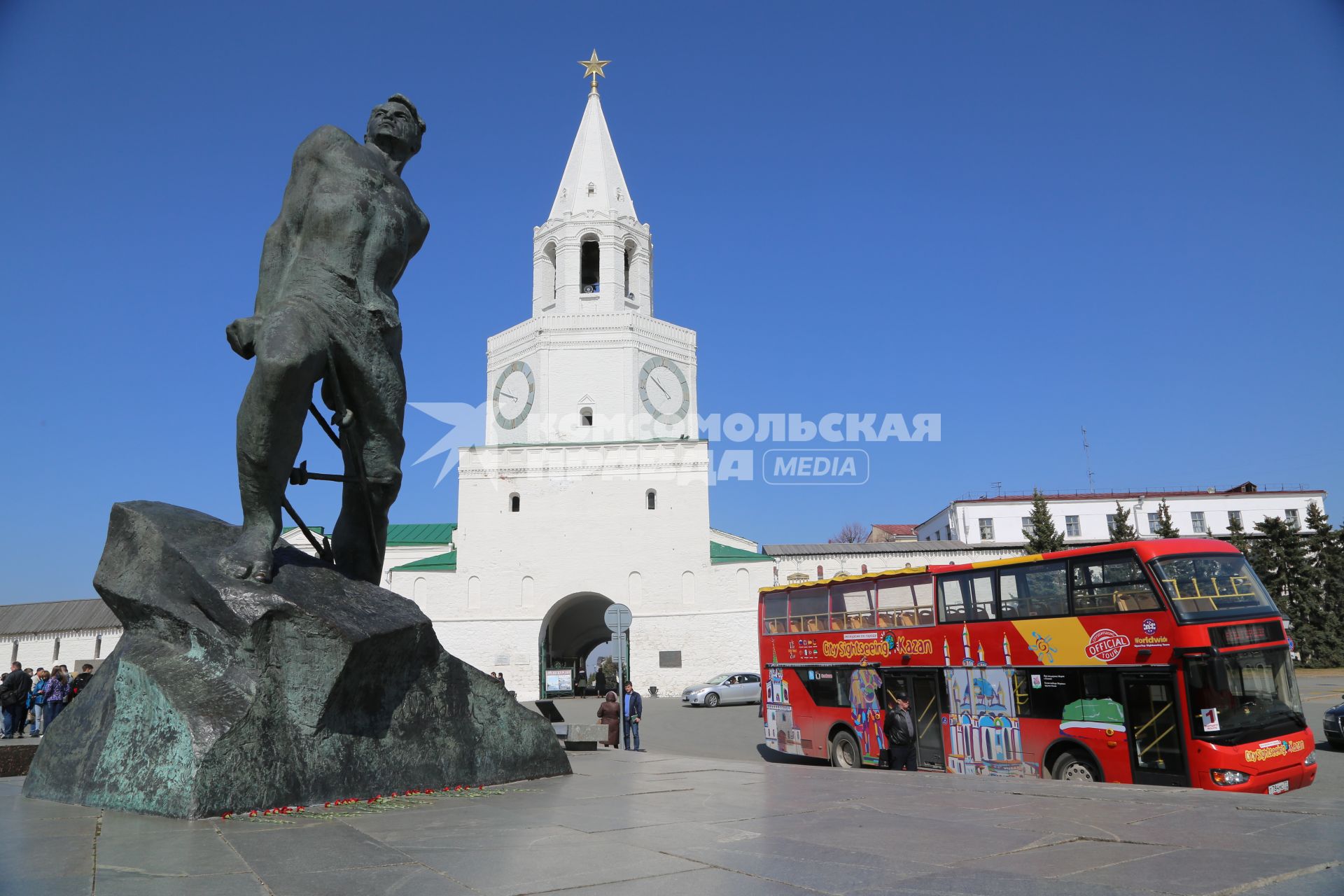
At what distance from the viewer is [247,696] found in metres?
4.48

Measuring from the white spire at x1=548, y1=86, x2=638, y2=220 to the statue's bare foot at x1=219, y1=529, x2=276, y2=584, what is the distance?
30865 mm

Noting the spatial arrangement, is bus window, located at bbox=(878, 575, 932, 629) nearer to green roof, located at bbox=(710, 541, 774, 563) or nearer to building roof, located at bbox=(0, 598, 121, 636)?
green roof, located at bbox=(710, 541, 774, 563)

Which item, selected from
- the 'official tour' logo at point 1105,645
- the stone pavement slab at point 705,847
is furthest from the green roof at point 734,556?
the stone pavement slab at point 705,847

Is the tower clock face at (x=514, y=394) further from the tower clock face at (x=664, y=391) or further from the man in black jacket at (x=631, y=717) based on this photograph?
the man in black jacket at (x=631, y=717)

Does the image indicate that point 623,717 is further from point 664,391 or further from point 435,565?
point 664,391

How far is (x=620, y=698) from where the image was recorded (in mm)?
15289

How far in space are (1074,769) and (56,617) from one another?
147 ft

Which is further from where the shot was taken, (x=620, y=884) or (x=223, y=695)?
(x=223, y=695)

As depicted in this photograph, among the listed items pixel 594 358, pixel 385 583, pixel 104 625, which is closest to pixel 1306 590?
pixel 594 358

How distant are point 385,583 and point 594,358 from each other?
1171 centimetres

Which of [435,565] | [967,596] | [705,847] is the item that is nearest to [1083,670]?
[967,596]

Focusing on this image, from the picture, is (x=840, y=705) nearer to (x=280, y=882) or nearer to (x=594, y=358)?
(x=280, y=882)

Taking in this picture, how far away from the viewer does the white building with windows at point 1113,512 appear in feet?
178

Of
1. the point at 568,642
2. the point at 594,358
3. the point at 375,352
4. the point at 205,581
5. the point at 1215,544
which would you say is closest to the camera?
the point at 205,581
